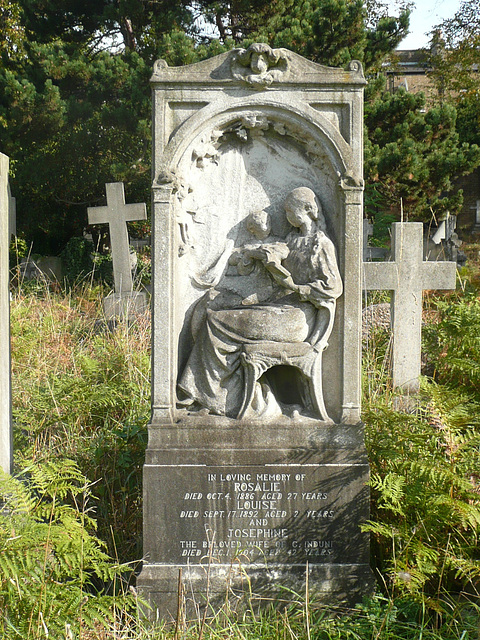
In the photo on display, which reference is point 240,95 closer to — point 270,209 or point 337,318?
point 270,209

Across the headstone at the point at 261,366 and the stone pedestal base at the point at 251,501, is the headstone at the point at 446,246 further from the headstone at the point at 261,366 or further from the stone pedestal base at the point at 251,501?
the stone pedestal base at the point at 251,501

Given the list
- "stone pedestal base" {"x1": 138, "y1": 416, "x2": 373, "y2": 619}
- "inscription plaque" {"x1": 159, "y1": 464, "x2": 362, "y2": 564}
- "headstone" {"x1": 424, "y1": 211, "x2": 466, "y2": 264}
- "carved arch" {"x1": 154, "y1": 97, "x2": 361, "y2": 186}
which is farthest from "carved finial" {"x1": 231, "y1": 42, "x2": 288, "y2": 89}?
"headstone" {"x1": 424, "y1": 211, "x2": 466, "y2": 264}

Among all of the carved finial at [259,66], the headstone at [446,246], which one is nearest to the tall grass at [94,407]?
the carved finial at [259,66]

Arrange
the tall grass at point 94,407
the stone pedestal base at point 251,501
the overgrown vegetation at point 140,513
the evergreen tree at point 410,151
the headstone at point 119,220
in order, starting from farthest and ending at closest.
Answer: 1. the evergreen tree at point 410,151
2. the headstone at point 119,220
3. the tall grass at point 94,407
4. the stone pedestal base at point 251,501
5. the overgrown vegetation at point 140,513

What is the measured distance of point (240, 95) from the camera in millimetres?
4121

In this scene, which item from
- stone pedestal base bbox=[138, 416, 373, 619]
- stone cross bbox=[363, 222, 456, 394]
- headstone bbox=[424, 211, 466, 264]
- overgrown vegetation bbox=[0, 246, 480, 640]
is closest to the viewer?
overgrown vegetation bbox=[0, 246, 480, 640]

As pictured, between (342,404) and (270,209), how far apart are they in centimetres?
128

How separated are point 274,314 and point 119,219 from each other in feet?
17.1

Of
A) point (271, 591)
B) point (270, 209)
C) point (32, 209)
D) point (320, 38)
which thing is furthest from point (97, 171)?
point (271, 591)

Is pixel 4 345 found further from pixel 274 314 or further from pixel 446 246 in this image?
pixel 446 246

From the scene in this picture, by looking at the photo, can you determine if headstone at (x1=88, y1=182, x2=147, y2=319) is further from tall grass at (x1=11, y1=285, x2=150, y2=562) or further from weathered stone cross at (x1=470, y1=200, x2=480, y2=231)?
weathered stone cross at (x1=470, y1=200, x2=480, y2=231)

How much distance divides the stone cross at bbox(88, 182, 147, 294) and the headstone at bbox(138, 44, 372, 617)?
185 inches

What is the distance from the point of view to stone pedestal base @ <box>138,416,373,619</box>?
4012mm

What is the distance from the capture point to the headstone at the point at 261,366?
402 cm
